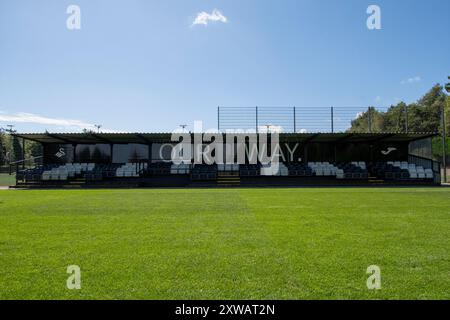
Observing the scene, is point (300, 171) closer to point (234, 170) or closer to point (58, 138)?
point (234, 170)

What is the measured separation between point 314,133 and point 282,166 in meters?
3.76

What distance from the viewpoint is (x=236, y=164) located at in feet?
85.5

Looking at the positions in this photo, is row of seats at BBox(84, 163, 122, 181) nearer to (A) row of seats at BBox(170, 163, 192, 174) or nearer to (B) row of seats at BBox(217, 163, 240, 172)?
(A) row of seats at BBox(170, 163, 192, 174)

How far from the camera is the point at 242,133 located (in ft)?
78.4

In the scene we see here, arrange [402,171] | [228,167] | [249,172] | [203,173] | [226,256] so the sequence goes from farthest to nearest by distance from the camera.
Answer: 1. [228,167]
2. [402,171]
3. [249,172]
4. [203,173]
5. [226,256]

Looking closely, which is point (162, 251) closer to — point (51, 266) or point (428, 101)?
point (51, 266)

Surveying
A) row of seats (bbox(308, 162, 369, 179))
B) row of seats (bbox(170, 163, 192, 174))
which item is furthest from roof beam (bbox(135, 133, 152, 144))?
row of seats (bbox(308, 162, 369, 179))

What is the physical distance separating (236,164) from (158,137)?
276 inches

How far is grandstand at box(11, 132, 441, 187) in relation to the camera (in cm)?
2348

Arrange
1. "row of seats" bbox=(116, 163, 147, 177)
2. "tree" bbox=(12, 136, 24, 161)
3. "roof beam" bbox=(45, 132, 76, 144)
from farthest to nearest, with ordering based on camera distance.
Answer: "tree" bbox=(12, 136, 24, 161) → "row of seats" bbox=(116, 163, 147, 177) → "roof beam" bbox=(45, 132, 76, 144)

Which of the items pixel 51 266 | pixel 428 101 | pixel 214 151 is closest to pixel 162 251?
pixel 51 266

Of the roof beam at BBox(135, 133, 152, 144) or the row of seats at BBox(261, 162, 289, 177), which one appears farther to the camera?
the row of seats at BBox(261, 162, 289, 177)

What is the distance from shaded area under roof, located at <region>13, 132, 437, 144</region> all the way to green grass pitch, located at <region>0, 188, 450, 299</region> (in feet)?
54.3

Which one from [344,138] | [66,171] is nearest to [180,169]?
[66,171]
